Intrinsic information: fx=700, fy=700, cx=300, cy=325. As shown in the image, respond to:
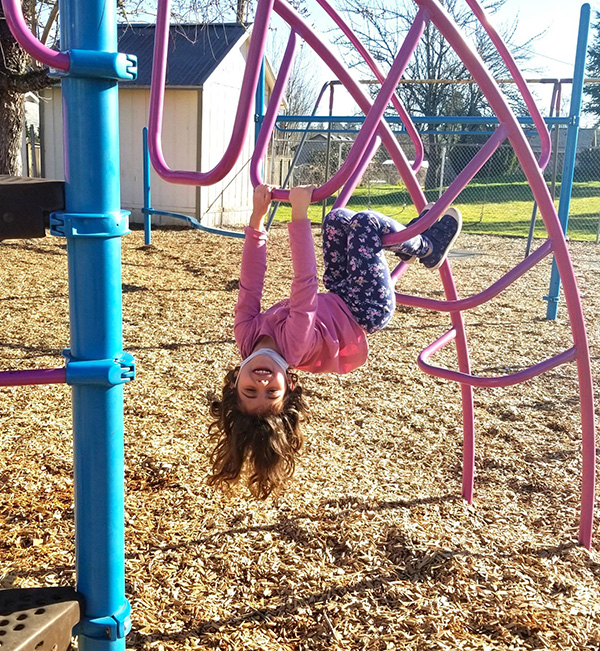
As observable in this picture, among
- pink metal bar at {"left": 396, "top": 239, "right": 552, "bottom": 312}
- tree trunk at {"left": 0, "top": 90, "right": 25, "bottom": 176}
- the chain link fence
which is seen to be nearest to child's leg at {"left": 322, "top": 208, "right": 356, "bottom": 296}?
pink metal bar at {"left": 396, "top": 239, "right": 552, "bottom": 312}

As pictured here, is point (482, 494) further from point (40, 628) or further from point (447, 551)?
point (40, 628)

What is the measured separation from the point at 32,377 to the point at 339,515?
1904mm

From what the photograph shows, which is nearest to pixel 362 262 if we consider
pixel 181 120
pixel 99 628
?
pixel 99 628

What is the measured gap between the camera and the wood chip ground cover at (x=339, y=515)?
2.46 m

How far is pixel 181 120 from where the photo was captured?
13398 millimetres

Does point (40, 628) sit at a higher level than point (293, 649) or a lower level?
higher

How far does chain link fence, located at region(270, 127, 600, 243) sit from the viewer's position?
1712 centimetres

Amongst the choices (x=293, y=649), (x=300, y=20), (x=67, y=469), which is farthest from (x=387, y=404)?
(x=300, y=20)

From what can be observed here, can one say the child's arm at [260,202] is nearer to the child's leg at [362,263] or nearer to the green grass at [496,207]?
the child's leg at [362,263]

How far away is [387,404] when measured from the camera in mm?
4559

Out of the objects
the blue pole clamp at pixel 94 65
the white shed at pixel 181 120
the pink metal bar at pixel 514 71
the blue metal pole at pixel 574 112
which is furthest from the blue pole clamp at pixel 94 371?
the white shed at pixel 181 120

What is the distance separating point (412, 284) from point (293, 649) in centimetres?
653

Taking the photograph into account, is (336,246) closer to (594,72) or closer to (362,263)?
(362,263)

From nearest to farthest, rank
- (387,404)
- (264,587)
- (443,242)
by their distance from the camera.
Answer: (264,587)
(443,242)
(387,404)
